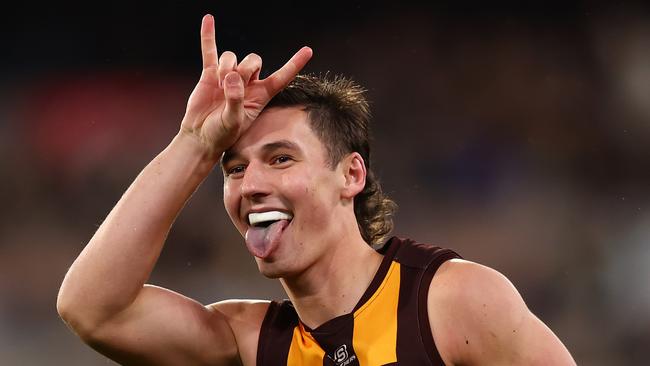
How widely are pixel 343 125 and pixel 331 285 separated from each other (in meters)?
0.50

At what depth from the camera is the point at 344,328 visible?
2.54 meters

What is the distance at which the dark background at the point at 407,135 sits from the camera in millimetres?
5816

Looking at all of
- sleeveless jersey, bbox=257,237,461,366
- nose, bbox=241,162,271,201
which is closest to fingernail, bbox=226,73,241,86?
nose, bbox=241,162,271,201

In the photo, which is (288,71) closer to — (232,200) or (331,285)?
(232,200)

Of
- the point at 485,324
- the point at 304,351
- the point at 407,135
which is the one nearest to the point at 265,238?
the point at 304,351

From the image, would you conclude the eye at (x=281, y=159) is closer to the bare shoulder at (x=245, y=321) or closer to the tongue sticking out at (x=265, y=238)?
the tongue sticking out at (x=265, y=238)

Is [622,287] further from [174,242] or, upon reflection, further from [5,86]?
[5,86]

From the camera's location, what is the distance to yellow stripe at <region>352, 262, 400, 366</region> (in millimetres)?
2455

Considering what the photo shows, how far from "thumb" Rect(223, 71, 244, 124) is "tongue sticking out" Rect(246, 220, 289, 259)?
306mm

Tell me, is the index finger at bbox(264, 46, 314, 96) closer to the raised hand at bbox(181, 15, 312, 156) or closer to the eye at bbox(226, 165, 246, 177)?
the raised hand at bbox(181, 15, 312, 156)

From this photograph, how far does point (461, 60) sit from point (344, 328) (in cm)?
420

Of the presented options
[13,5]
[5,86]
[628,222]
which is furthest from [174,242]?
[628,222]

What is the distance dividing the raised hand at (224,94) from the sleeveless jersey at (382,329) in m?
0.57

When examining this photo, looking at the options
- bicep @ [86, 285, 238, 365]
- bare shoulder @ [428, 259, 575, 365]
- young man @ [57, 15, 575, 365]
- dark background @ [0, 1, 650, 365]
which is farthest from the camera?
dark background @ [0, 1, 650, 365]
